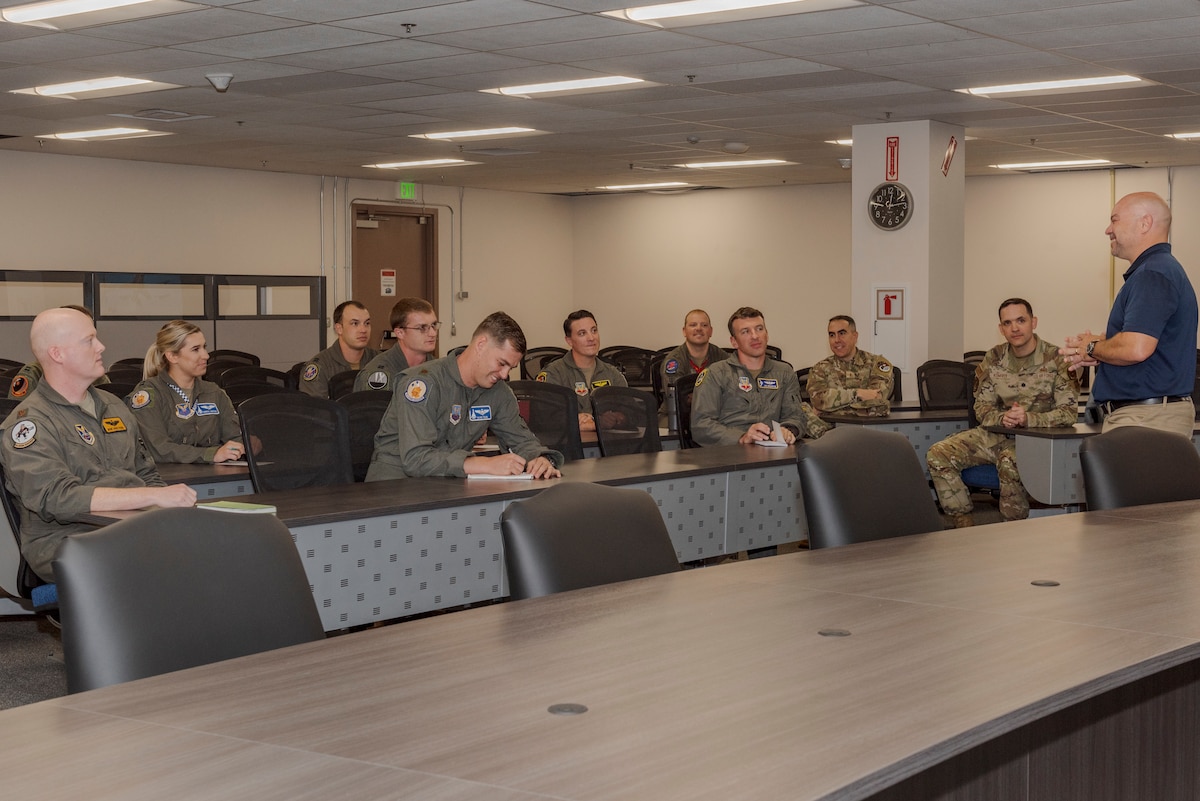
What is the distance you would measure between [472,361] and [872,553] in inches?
84.8

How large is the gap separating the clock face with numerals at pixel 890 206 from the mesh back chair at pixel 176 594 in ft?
25.6

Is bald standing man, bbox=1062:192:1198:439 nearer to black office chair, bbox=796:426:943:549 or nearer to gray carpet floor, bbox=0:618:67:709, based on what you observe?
black office chair, bbox=796:426:943:549

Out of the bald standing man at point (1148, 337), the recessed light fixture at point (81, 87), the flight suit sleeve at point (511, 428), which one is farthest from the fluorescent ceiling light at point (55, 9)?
the bald standing man at point (1148, 337)

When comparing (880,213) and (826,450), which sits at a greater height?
(880,213)

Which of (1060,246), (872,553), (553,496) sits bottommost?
(872,553)

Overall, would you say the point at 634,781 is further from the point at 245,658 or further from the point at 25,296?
the point at 25,296

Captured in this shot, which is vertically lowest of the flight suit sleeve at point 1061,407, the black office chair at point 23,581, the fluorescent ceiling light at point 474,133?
the black office chair at point 23,581

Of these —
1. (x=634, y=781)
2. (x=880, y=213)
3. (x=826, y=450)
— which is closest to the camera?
(x=634, y=781)

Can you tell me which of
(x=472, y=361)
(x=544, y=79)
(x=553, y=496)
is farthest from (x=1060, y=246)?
(x=553, y=496)

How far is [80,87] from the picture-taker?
8031 mm

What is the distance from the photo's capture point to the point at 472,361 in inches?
190

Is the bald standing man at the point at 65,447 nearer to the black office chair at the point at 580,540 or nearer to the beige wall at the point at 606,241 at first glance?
the black office chair at the point at 580,540

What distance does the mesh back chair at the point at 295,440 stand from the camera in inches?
183

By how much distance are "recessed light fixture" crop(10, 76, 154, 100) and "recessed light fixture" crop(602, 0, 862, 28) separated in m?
3.39
